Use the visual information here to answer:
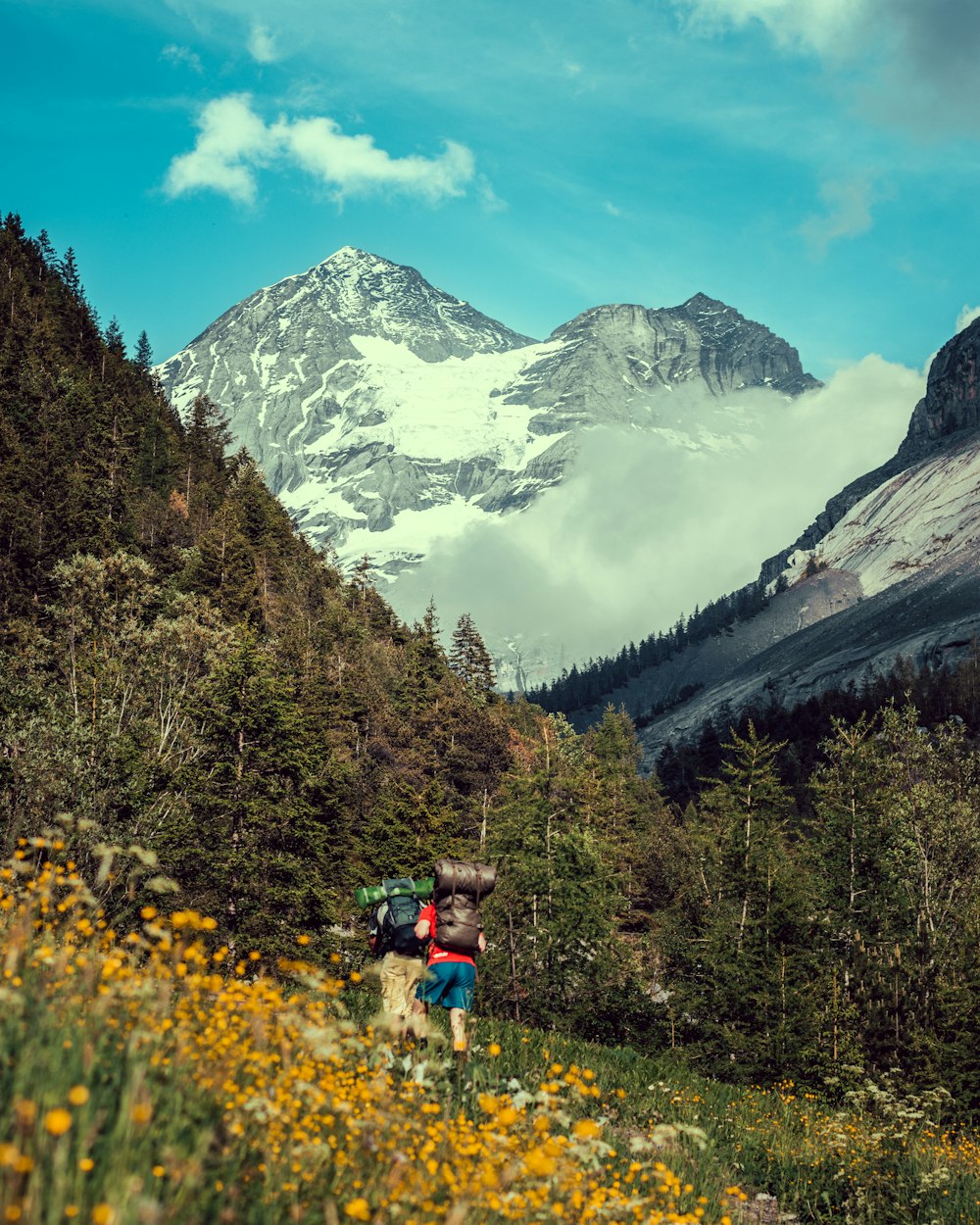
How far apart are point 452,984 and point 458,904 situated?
907 millimetres

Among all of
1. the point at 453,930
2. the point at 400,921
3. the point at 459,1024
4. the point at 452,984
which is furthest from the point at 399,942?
the point at 459,1024

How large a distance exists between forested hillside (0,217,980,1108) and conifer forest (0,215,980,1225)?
155 mm

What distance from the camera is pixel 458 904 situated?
9.85 meters

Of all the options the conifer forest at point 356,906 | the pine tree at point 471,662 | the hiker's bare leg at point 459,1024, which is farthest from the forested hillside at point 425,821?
the pine tree at point 471,662

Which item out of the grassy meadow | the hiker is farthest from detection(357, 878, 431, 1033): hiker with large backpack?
the grassy meadow

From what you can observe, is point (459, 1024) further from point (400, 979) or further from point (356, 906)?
point (356, 906)

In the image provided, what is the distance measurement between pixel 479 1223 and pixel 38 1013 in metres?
2.10

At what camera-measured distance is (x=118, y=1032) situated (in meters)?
4.22

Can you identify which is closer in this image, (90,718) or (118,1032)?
(118,1032)

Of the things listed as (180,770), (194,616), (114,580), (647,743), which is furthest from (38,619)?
(647,743)

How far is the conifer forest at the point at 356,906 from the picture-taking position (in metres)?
3.94

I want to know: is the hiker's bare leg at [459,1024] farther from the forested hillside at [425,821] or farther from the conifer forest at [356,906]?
the forested hillside at [425,821]

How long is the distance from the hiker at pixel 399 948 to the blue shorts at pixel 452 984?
0.18m

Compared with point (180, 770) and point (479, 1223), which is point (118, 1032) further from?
point (180, 770)
